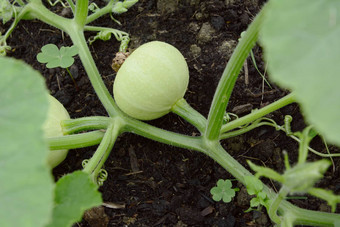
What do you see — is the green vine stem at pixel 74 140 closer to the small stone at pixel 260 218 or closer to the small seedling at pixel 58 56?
the small seedling at pixel 58 56

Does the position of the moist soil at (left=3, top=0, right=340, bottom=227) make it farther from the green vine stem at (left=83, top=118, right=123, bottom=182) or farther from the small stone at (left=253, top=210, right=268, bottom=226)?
the green vine stem at (left=83, top=118, right=123, bottom=182)

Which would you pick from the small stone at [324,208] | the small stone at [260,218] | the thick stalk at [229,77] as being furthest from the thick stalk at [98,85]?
the small stone at [324,208]

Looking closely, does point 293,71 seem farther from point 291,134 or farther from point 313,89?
point 291,134

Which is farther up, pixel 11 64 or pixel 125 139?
pixel 11 64

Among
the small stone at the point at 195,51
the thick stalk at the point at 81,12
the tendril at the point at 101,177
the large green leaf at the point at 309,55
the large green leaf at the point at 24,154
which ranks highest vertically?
the large green leaf at the point at 309,55

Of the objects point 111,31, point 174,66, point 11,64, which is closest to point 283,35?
point 11,64

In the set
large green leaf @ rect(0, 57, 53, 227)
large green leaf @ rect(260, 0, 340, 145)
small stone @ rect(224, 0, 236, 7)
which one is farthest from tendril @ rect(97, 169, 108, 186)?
large green leaf @ rect(260, 0, 340, 145)

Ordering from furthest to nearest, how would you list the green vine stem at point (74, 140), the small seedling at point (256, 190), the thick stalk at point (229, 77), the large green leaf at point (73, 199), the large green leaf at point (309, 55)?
the green vine stem at point (74, 140) → the small seedling at point (256, 190) → the thick stalk at point (229, 77) → the large green leaf at point (73, 199) → the large green leaf at point (309, 55)
